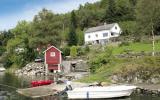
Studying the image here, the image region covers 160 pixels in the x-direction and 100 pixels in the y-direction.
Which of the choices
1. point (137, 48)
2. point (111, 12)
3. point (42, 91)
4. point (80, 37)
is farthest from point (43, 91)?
point (111, 12)

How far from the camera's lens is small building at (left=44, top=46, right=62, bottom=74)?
8762 cm

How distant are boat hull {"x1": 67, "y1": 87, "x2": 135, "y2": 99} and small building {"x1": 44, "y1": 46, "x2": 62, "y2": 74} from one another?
136ft

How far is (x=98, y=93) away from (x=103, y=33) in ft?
218

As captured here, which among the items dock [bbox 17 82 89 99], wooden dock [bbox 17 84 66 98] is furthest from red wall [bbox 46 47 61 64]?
wooden dock [bbox 17 84 66 98]

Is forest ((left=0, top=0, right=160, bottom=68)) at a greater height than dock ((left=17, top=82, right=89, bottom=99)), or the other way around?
forest ((left=0, top=0, right=160, bottom=68))

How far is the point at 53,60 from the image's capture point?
290ft

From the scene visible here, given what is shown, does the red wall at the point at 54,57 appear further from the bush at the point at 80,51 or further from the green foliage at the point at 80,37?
the green foliage at the point at 80,37

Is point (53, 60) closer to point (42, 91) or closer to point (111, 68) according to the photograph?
point (111, 68)

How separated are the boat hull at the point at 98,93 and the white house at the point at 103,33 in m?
62.3

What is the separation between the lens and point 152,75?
5244cm

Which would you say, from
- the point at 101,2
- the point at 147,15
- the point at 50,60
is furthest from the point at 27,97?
the point at 101,2

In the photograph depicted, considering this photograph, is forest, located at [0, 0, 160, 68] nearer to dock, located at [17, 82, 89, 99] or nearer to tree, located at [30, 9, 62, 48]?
tree, located at [30, 9, 62, 48]

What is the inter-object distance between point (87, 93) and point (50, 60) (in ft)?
148

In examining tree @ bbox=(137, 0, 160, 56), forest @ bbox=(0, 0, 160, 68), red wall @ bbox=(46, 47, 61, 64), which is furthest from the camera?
forest @ bbox=(0, 0, 160, 68)
